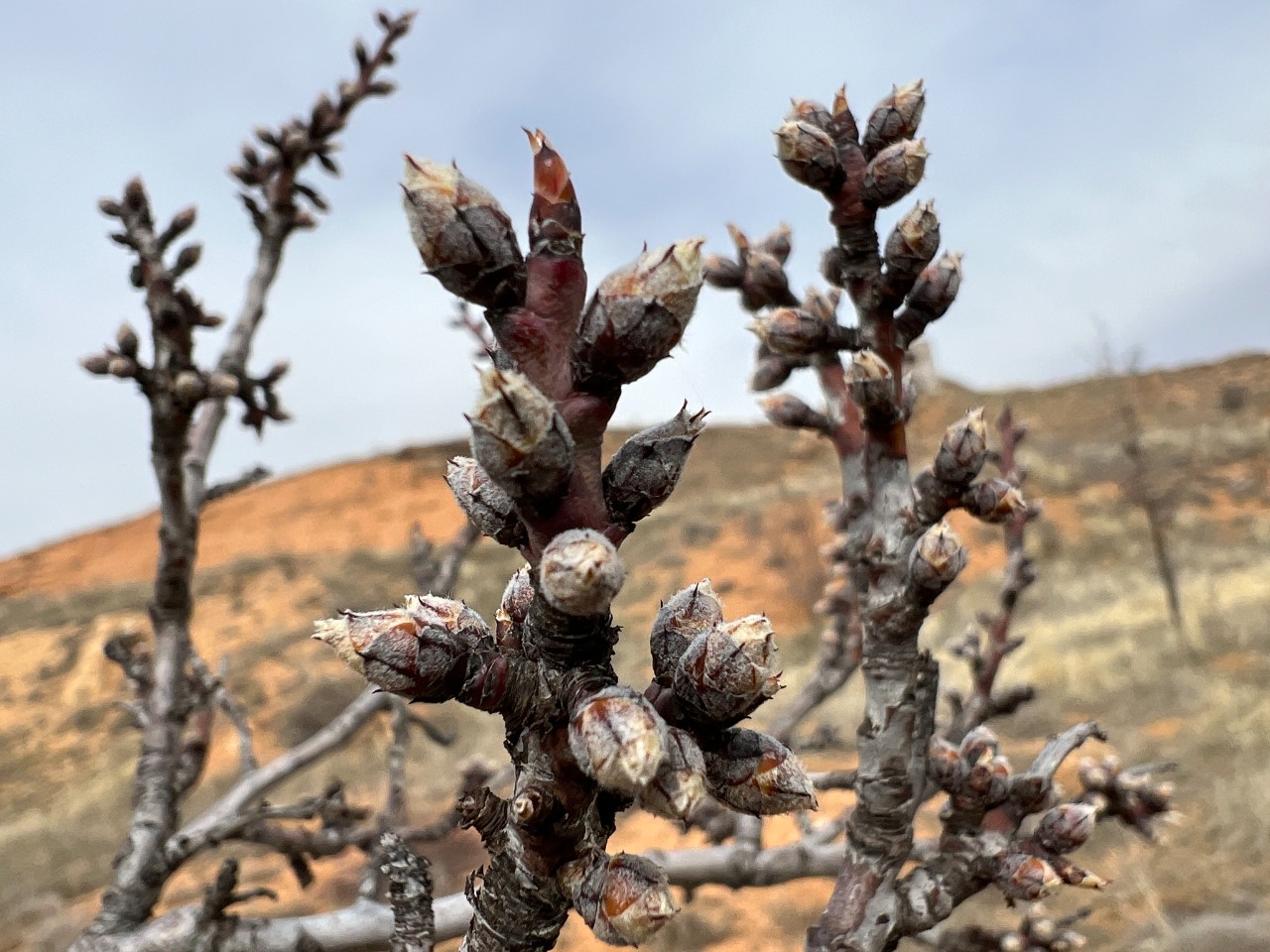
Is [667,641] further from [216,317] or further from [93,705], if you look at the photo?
[93,705]

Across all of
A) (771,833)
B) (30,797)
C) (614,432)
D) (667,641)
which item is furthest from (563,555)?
(614,432)

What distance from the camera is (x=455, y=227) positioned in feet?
2.97

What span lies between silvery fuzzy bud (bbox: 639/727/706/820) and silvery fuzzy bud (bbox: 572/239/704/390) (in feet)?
1.54

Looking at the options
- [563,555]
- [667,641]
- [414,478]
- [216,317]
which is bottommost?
[667,641]

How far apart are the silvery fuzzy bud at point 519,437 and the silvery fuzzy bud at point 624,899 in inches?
18.4

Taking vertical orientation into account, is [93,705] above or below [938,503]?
below

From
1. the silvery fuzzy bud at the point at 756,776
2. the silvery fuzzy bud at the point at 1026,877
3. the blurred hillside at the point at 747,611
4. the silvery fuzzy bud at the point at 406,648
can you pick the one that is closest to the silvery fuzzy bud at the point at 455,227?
the silvery fuzzy bud at the point at 406,648

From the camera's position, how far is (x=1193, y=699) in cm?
1193

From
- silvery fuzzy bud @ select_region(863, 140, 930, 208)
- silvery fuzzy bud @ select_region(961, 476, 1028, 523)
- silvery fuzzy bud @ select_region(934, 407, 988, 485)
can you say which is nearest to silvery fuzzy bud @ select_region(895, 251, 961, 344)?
silvery fuzzy bud @ select_region(863, 140, 930, 208)

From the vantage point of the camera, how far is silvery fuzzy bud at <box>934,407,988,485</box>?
1.76 m

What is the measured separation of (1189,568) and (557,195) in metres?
23.1

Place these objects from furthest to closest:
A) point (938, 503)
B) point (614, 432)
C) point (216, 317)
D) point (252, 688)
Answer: point (614, 432), point (252, 688), point (216, 317), point (938, 503)

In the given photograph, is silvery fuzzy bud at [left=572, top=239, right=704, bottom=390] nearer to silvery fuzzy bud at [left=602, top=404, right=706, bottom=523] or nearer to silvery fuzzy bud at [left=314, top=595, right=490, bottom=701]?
silvery fuzzy bud at [left=602, top=404, right=706, bottom=523]

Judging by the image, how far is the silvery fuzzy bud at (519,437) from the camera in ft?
2.78
